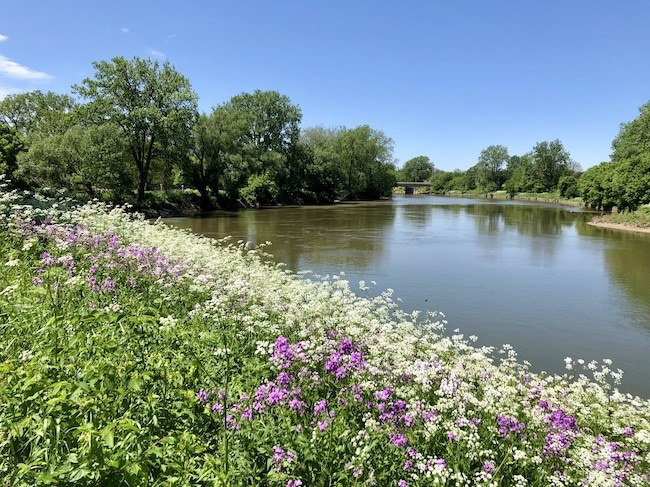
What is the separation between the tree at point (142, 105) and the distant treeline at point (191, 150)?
10 cm

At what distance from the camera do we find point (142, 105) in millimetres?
40938

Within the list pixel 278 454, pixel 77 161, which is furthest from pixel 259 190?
pixel 278 454

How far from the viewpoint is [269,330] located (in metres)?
5.74

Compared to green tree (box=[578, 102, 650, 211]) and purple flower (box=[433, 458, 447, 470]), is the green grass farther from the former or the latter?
purple flower (box=[433, 458, 447, 470])

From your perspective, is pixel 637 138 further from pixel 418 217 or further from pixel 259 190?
pixel 259 190

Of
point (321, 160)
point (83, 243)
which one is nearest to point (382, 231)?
point (83, 243)

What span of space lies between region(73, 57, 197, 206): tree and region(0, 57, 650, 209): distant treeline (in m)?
0.10

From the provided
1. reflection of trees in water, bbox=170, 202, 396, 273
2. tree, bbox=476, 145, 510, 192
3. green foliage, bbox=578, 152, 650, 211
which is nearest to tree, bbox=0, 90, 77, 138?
reflection of trees in water, bbox=170, 202, 396, 273

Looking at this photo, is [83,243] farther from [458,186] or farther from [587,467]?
[458,186]

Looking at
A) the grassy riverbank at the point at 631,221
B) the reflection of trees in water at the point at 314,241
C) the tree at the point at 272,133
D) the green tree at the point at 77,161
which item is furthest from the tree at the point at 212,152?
the grassy riverbank at the point at 631,221

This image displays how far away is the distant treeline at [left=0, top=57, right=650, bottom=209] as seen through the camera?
1425 inches

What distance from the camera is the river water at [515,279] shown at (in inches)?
406

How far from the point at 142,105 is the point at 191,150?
11.5 m

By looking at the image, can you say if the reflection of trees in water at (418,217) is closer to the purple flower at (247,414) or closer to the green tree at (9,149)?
the green tree at (9,149)
